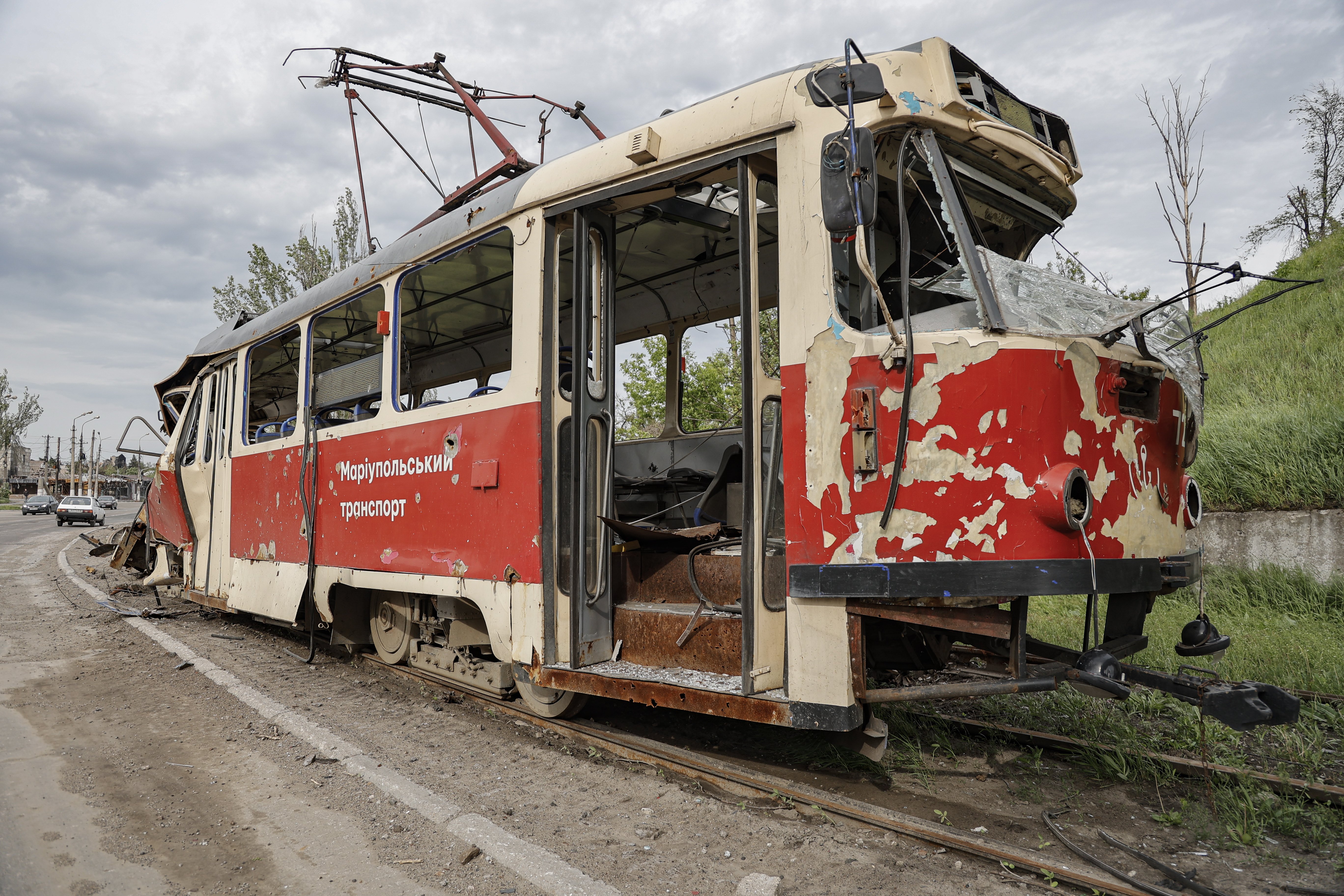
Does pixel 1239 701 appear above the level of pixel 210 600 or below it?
above

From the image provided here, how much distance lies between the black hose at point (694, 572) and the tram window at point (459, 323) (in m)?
1.36

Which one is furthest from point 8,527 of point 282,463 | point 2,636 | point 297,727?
point 297,727

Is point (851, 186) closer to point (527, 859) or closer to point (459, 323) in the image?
point (527, 859)

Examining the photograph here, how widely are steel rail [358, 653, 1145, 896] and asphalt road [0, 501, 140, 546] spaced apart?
14.4 meters

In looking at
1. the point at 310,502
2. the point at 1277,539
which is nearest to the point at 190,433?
the point at 310,502

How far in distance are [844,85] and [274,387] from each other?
20.9 ft

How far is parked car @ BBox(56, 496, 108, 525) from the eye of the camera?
3425cm

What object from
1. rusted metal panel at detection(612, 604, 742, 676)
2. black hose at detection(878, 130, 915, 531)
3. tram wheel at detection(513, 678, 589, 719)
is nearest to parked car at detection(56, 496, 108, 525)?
tram wheel at detection(513, 678, 589, 719)

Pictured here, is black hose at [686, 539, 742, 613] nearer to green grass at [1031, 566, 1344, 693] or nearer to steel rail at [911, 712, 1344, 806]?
steel rail at [911, 712, 1344, 806]

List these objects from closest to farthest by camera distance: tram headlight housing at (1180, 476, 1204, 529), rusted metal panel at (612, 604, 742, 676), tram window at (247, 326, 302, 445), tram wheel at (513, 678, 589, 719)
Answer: tram headlight housing at (1180, 476, 1204, 529), rusted metal panel at (612, 604, 742, 676), tram wheel at (513, 678, 589, 719), tram window at (247, 326, 302, 445)

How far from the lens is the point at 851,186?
307 centimetres

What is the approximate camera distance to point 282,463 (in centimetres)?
678

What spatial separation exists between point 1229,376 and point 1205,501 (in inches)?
153

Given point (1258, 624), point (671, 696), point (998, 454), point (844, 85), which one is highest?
point (844, 85)
